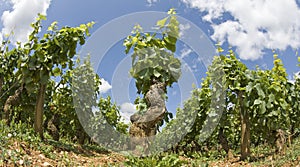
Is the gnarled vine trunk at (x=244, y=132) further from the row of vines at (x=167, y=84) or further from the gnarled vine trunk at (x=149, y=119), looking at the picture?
the gnarled vine trunk at (x=149, y=119)

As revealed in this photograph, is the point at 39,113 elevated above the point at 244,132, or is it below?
above

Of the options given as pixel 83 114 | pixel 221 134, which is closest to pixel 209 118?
pixel 221 134

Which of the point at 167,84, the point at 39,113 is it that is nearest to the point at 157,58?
the point at 167,84

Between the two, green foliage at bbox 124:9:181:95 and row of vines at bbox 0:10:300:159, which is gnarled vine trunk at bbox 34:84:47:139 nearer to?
row of vines at bbox 0:10:300:159

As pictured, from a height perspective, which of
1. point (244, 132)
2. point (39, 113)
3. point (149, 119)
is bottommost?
point (149, 119)

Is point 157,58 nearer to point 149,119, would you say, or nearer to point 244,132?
point 149,119

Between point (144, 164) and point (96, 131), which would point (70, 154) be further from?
point (96, 131)

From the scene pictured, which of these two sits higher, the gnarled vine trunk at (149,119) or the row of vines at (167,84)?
the row of vines at (167,84)

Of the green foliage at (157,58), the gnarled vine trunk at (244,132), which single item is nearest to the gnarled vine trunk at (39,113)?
the green foliage at (157,58)

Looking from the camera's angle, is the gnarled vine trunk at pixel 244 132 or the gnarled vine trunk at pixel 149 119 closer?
the gnarled vine trunk at pixel 149 119

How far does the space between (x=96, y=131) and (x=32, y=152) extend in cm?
1118

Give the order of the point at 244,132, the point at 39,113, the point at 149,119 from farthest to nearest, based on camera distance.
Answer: the point at 244,132 < the point at 39,113 < the point at 149,119

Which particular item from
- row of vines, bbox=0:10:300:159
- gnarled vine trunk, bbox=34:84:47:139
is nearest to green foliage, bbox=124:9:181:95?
row of vines, bbox=0:10:300:159

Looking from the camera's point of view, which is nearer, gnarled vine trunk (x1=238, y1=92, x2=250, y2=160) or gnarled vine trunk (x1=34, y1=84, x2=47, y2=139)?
gnarled vine trunk (x1=34, y1=84, x2=47, y2=139)
